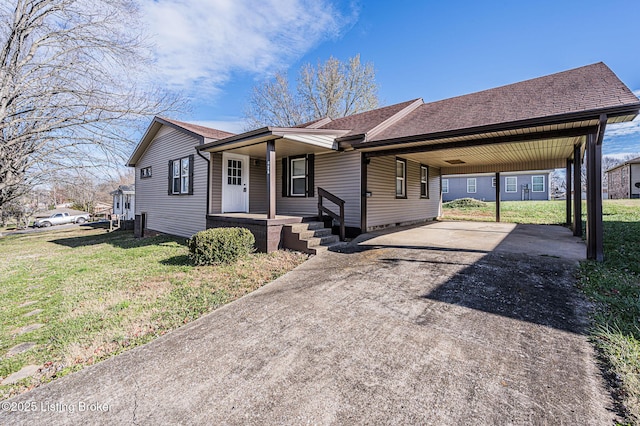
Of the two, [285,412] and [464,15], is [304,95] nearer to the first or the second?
[464,15]

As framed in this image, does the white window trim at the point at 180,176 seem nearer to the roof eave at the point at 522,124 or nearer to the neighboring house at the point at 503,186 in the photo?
the roof eave at the point at 522,124

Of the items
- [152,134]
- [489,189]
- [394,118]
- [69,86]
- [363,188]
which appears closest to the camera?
[363,188]

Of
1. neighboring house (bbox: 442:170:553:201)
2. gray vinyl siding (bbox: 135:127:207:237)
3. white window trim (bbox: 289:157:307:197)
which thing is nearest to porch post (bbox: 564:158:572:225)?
white window trim (bbox: 289:157:307:197)

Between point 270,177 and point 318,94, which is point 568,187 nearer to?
point 270,177

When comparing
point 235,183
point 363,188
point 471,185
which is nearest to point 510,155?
point 363,188

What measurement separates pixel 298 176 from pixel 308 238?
3477mm

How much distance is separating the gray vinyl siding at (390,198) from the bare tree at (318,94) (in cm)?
1144

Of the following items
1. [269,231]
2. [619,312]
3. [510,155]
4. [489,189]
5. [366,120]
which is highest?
[366,120]

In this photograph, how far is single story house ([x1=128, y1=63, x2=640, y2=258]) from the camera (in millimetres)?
5523

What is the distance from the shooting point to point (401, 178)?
1063cm

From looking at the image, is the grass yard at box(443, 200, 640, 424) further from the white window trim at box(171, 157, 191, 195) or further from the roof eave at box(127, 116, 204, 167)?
the white window trim at box(171, 157, 191, 195)

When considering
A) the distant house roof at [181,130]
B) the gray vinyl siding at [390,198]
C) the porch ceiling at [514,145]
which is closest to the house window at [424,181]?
the gray vinyl siding at [390,198]

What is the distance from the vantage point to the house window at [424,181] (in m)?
12.3

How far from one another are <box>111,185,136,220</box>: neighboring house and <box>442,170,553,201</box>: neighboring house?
2794 centimetres
